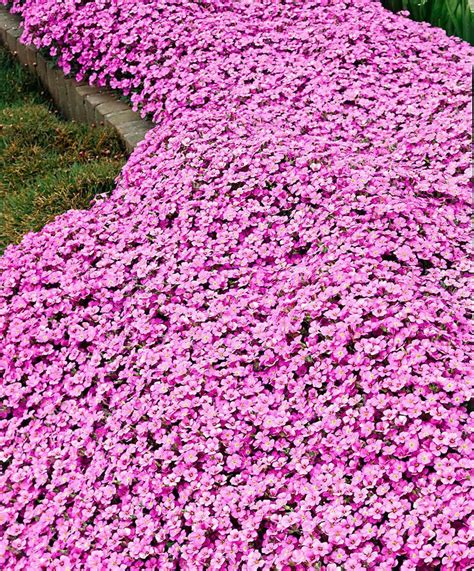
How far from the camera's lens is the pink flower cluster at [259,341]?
2.29 m

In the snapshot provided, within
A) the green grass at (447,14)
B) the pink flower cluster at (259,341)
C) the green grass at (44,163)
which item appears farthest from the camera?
the green grass at (447,14)

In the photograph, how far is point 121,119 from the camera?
4984mm

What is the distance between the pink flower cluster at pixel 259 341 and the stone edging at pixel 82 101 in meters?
0.54

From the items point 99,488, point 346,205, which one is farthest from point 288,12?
point 99,488

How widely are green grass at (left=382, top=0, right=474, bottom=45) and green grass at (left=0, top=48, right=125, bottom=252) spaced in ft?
7.10

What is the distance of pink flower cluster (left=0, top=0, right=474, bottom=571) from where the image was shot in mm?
2293

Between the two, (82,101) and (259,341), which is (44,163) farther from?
(259,341)

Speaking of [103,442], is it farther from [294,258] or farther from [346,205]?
[346,205]

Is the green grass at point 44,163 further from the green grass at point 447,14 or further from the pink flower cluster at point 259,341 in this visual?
the green grass at point 447,14

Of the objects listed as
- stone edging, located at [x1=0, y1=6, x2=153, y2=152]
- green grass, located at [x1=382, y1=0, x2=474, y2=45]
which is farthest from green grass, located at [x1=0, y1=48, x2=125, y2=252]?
green grass, located at [x1=382, y1=0, x2=474, y2=45]

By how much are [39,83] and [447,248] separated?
432 centimetres

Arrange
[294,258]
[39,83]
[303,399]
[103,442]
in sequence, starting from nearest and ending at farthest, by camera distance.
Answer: [303,399] < [103,442] < [294,258] < [39,83]

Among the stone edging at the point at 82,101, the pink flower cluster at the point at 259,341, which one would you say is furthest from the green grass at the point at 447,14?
the stone edging at the point at 82,101

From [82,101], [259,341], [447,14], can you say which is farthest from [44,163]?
[259,341]
